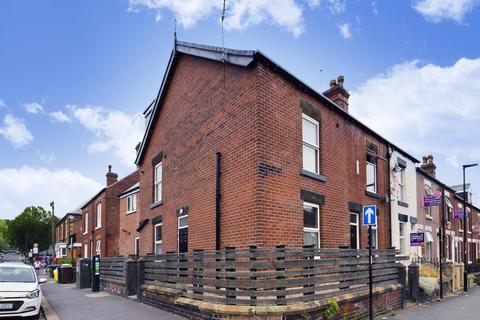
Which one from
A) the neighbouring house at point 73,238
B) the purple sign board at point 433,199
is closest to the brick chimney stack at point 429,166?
the purple sign board at point 433,199

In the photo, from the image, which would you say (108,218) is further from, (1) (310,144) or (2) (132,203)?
(1) (310,144)

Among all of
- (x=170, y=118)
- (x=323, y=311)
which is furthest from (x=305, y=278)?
(x=170, y=118)

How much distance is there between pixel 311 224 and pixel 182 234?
14.3ft

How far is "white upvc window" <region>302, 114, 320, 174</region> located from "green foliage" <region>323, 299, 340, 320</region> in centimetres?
370

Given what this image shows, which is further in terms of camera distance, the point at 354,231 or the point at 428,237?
the point at 428,237

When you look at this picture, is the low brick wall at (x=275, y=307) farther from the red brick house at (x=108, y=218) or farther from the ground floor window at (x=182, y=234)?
the red brick house at (x=108, y=218)

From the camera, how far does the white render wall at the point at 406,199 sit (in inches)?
682

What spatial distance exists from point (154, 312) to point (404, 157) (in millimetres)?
13170

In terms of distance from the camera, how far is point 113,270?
16906 mm

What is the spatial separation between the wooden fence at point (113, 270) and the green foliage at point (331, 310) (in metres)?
8.52

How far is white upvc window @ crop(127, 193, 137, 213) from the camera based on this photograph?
27750mm

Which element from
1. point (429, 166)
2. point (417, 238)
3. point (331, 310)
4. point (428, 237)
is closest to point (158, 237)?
point (331, 310)

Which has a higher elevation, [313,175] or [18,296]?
[313,175]

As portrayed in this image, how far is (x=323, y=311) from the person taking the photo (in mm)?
9625
